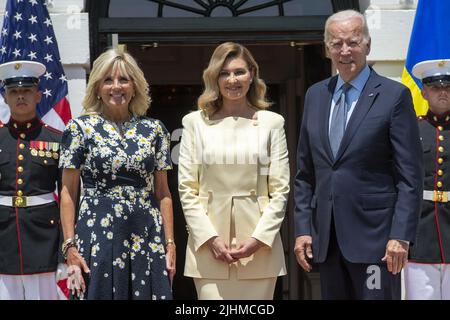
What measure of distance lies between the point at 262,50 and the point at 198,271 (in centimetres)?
462

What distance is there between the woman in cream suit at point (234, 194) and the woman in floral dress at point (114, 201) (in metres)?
0.18

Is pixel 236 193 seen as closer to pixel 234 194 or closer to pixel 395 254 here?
pixel 234 194

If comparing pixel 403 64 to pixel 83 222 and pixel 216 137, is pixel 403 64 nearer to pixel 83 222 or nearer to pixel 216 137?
pixel 216 137

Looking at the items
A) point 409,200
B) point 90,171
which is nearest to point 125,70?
point 90,171

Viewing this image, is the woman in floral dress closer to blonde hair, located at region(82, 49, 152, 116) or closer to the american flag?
blonde hair, located at region(82, 49, 152, 116)

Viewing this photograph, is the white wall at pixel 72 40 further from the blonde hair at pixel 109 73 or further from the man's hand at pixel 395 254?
the man's hand at pixel 395 254

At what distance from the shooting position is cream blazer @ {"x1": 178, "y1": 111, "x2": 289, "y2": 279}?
4.40 m

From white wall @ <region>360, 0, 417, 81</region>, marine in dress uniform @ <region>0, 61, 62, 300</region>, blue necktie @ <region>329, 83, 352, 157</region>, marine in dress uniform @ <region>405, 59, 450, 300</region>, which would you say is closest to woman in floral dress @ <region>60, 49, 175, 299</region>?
marine in dress uniform @ <region>0, 61, 62, 300</region>

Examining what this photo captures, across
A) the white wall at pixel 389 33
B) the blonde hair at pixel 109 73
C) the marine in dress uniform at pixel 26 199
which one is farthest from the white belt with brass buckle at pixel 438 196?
the marine in dress uniform at pixel 26 199

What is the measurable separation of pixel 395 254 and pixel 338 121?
0.63 metres

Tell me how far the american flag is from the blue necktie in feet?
7.29

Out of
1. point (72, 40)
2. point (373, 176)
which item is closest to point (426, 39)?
point (373, 176)

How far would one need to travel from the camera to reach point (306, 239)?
13.3 ft

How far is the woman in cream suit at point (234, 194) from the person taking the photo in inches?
173
